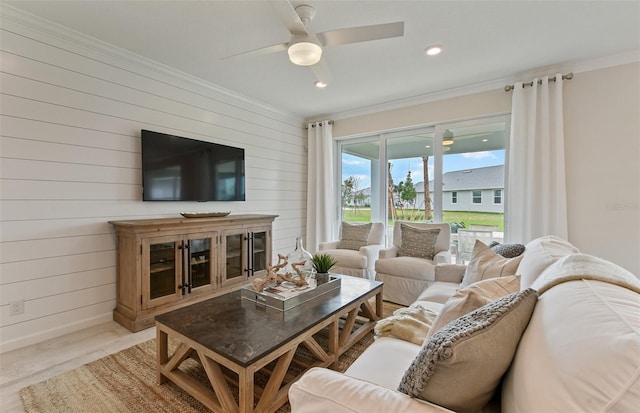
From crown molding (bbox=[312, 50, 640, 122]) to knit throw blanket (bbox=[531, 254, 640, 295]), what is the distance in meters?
3.05

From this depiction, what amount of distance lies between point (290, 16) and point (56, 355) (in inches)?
115

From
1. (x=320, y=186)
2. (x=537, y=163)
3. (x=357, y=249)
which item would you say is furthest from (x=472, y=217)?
(x=320, y=186)

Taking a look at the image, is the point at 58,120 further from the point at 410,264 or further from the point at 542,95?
the point at 542,95

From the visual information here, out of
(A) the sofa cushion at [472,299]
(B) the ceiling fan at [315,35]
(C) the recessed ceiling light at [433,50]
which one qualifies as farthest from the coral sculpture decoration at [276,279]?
(C) the recessed ceiling light at [433,50]

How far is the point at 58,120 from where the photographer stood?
2.39 m

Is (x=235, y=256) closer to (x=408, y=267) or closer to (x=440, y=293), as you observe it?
(x=408, y=267)

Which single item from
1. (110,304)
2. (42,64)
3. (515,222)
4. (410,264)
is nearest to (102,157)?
(42,64)

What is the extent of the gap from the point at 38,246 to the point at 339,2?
121 inches

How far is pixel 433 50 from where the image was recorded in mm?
2713

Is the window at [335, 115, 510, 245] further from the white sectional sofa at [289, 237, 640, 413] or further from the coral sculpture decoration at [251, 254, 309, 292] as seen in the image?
the white sectional sofa at [289, 237, 640, 413]

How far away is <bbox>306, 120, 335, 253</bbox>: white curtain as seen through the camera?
4.71 metres

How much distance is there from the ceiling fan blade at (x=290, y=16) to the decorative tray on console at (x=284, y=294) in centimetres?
172

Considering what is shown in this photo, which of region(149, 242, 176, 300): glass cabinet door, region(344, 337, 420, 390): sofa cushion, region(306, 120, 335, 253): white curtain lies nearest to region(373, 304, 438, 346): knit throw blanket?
region(344, 337, 420, 390): sofa cushion

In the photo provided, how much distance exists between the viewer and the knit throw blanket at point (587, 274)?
86cm
